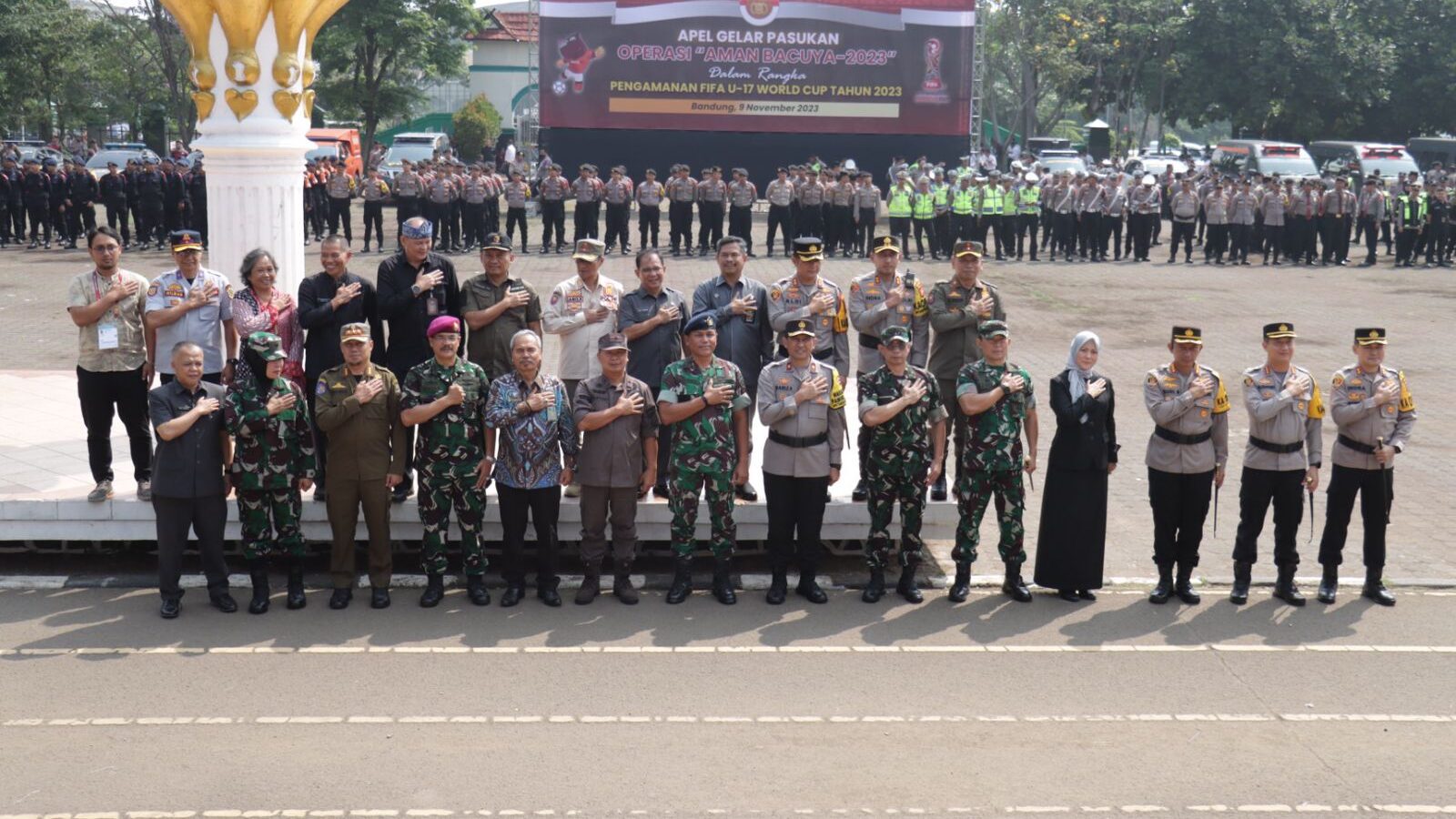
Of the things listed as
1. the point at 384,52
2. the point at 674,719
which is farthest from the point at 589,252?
the point at 384,52

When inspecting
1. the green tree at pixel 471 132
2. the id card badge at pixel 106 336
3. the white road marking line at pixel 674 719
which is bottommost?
the white road marking line at pixel 674 719

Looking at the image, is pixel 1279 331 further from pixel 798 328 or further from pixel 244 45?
pixel 244 45

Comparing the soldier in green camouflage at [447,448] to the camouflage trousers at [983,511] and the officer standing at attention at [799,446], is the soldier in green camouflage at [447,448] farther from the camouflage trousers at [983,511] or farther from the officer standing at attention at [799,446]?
the camouflage trousers at [983,511]

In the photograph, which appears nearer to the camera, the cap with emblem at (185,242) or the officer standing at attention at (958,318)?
the cap with emblem at (185,242)

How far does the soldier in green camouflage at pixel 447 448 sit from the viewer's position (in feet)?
26.9

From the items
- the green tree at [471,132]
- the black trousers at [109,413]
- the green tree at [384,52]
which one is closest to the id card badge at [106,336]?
the black trousers at [109,413]

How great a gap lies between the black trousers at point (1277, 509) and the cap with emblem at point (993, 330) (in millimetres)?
1646

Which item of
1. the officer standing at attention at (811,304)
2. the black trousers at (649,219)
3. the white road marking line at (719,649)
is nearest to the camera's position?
the white road marking line at (719,649)

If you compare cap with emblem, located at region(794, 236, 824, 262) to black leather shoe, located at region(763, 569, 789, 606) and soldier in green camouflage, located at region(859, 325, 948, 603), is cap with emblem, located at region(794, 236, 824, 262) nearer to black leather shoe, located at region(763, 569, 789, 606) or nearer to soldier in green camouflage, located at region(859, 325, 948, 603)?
soldier in green camouflage, located at region(859, 325, 948, 603)

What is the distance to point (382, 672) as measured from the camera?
24.0 feet

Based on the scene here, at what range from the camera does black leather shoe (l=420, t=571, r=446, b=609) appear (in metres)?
8.38

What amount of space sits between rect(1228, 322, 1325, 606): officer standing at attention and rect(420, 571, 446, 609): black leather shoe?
448 centimetres

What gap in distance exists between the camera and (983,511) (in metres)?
8.61

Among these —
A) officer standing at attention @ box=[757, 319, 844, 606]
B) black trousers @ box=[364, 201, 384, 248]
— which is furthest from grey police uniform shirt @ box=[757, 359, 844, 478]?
black trousers @ box=[364, 201, 384, 248]
